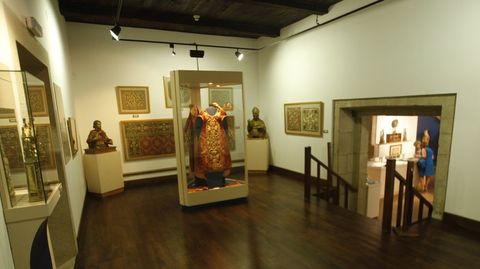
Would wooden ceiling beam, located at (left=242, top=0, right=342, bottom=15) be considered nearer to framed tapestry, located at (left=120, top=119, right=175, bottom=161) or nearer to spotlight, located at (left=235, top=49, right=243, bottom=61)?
spotlight, located at (left=235, top=49, right=243, bottom=61)

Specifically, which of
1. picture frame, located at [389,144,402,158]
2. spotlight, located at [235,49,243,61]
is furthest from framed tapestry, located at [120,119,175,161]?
picture frame, located at [389,144,402,158]

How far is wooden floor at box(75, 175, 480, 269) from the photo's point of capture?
2.55 metres

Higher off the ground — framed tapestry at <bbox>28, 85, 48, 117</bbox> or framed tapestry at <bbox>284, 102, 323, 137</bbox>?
framed tapestry at <bbox>28, 85, 48, 117</bbox>

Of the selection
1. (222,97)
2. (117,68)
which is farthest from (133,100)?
(222,97)

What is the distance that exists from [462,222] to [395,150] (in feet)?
12.3

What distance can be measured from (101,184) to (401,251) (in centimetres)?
488

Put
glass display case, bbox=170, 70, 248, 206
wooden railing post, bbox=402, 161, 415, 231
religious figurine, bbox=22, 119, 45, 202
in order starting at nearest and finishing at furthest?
religious figurine, bbox=22, 119, 45, 202 < wooden railing post, bbox=402, 161, 415, 231 < glass display case, bbox=170, 70, 248, 206

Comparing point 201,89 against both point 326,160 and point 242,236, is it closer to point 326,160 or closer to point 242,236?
point 242,236

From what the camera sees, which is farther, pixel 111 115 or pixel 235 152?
pixel 111 115

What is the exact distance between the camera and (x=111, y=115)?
17.0 ft

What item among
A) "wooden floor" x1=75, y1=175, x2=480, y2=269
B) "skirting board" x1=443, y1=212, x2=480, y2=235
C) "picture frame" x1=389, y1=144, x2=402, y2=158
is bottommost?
"wooden floor" x1=75, y1=175, x2=480, y2=269

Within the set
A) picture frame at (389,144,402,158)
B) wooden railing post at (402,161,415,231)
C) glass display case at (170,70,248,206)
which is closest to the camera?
wooden railing post at (402,161,415,231)

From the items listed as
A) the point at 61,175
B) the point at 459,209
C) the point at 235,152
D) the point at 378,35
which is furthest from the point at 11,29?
the point at 459,209

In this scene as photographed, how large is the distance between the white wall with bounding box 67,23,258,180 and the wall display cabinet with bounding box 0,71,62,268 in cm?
413
